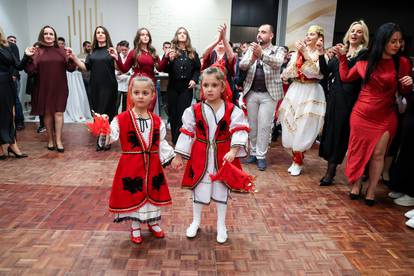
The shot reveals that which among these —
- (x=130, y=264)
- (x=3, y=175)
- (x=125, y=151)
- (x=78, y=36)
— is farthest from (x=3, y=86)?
(x=78, y=36)

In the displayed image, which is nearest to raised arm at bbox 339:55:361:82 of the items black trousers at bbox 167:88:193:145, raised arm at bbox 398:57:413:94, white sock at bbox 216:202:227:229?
raised arm at bbox 398:57:413:94

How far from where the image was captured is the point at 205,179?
2.52 meters

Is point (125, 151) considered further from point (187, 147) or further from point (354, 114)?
point (354, 114)

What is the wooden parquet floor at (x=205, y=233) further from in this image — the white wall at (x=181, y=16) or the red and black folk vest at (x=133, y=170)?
the white wall at (x=181, y=16)

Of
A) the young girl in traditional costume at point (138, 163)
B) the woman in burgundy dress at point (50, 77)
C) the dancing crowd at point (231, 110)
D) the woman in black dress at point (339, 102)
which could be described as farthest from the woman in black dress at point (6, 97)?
the woman in black dress at point (339, 102)

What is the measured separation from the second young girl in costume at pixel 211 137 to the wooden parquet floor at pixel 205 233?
0.42 metres

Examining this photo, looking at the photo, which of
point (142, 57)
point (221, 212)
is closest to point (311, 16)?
point (142, 57)

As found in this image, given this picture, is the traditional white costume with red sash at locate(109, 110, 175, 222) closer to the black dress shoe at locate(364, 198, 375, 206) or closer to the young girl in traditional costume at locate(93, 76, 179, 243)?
the young girl in traditional costume at locate(93, 76, 179, 243)

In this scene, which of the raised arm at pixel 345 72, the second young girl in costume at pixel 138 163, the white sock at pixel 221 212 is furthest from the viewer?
the raised arm at pixel 345 72

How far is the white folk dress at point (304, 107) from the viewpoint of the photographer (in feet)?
13.1

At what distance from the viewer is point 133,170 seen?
7.98ft

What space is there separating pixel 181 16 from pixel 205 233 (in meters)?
6.85

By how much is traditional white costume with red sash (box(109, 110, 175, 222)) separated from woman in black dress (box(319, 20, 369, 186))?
80.6 inches

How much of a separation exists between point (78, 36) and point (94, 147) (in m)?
4.60
